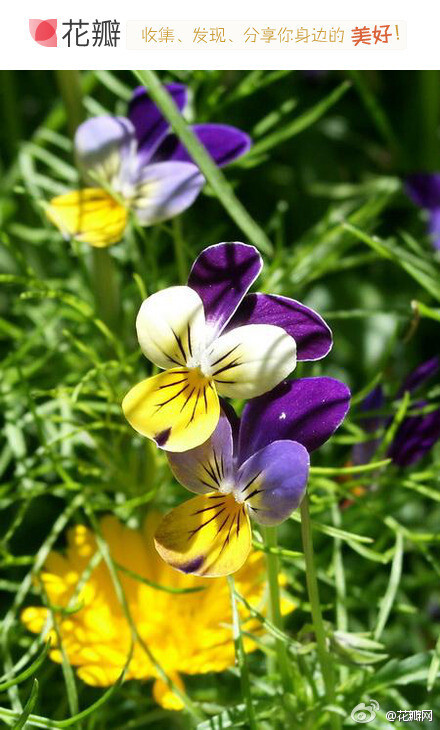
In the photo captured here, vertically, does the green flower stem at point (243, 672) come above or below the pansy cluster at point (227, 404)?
below

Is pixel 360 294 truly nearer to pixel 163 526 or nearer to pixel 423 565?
pixel 423 565

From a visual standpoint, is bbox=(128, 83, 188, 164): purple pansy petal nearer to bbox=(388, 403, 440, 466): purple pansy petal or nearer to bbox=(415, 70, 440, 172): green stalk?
bbox=(388, 403, 440, 466): purple pansy petal

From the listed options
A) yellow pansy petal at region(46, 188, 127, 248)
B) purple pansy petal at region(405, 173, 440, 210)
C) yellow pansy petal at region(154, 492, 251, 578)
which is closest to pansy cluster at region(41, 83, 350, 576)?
yellow pansy petal at region(154, 492, 251, 578)
